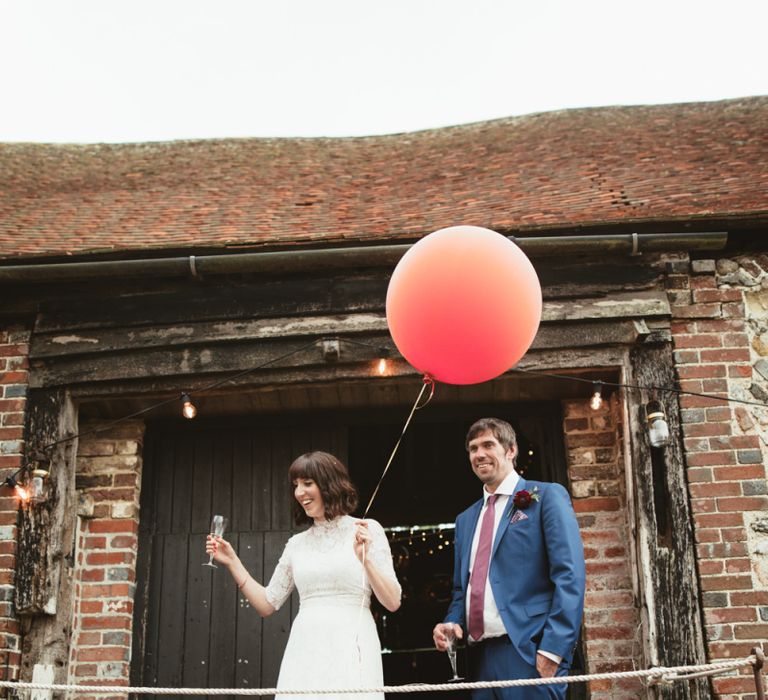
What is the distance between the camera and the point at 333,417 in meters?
5.35

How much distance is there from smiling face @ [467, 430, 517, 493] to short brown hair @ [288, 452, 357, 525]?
0.58 meters

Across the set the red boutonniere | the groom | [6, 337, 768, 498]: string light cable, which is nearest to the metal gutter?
[6, 337, 768, 498]: string light cable

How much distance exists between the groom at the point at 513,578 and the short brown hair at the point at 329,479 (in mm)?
560

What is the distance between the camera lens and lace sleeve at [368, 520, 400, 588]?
355cm

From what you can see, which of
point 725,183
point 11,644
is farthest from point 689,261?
point 11,644

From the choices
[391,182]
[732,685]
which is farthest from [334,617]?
[391,182]

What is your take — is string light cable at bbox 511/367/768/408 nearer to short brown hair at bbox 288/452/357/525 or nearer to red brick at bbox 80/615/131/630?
short brown hair at bbox 288/452/357/525

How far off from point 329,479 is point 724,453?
2.17 metres

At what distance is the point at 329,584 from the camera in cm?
362

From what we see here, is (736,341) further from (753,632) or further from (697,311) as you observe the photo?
(753,632)

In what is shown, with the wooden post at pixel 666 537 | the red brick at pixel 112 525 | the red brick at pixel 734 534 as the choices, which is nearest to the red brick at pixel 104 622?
the red brick at pixel 112 525

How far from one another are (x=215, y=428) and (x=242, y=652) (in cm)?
136

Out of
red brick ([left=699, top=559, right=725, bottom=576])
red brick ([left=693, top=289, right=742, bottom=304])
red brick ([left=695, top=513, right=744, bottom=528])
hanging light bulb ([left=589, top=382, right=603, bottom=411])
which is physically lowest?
red brick ([left=699, top=559, right=725, bottom=576])

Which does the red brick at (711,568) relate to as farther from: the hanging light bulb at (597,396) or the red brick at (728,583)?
the hanging light bulb at (597,396)
